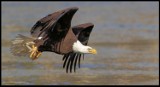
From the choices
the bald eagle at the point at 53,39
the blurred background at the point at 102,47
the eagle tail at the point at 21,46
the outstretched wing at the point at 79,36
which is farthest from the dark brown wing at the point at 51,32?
the blurred background at the point at 102,47

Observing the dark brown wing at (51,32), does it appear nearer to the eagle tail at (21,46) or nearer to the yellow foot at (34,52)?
the yellow foot at (34,52)

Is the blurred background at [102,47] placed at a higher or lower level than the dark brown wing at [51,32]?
lower

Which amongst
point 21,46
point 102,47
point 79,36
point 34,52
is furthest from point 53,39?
point 102,47

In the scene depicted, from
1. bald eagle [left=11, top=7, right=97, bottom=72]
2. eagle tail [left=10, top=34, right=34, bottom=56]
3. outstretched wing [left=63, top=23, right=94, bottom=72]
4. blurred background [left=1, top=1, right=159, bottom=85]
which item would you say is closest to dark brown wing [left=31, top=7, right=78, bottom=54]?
bald eagle [left=11, top=7, right=97, bottom=72]

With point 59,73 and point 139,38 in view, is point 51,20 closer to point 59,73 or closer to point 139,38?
point 59,73

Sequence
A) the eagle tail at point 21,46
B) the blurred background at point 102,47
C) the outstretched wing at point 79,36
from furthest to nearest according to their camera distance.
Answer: the blurred background at point 102,47 < the outstretched wing at point 79,36 < the eagle tail at point 21,46

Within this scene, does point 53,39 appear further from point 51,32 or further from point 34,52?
point 34,52

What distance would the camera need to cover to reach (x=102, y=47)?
612 inches

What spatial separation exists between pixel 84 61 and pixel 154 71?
1.52 metres

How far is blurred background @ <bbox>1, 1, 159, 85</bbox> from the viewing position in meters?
12.6

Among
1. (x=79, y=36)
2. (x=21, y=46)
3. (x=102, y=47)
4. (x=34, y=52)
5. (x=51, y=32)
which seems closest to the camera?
(x=51, y=32)

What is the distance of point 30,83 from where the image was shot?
39.9 feet

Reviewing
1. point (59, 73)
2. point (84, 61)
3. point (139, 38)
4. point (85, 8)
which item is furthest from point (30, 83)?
point (85, 8)

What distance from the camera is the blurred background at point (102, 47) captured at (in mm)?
12617
